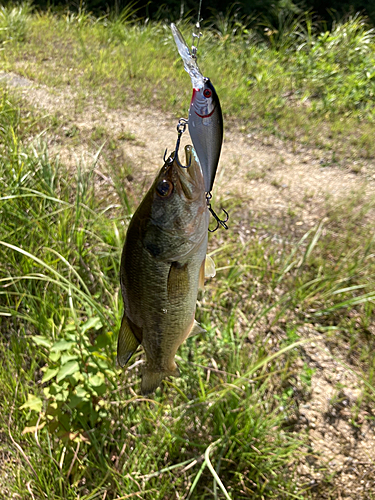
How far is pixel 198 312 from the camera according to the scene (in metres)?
2.69

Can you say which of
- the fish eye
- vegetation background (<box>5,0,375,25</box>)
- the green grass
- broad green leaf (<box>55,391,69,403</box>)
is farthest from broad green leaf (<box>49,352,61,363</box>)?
vegetation background (<box>5,0,375,25</box>)

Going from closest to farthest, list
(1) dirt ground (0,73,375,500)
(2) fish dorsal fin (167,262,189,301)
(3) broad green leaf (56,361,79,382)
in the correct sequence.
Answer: (2) fish dorsal fin (167,262,189,301), (3) broad green leaf (56,361,79,382), (1) dirt ground (0,73,375,500)

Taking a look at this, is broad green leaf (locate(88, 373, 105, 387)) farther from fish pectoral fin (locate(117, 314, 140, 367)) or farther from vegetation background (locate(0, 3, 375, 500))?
fish pectoral fin (locate(117, 314, 140, 367))

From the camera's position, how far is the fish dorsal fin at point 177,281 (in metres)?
0.81

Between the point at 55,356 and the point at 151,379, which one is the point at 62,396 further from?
the point at 151,379

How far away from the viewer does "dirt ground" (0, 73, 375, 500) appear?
222 centimetres

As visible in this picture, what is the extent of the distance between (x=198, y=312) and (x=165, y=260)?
76.6 inches

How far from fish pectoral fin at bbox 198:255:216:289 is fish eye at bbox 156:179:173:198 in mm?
210

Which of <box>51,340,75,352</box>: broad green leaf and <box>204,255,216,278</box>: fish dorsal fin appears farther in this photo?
<box>51,340,75,352</box>: broad green leaf

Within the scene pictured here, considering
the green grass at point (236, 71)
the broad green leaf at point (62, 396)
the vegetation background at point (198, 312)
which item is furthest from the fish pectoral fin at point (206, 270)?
the green grass at point (236, 71)

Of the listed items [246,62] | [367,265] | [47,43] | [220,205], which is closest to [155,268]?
[367,265]

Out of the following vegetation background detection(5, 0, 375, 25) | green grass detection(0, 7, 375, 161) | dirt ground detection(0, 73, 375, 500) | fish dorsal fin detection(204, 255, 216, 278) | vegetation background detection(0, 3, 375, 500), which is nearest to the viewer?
fish dorsal fin detection(204, 255, 216, 278)

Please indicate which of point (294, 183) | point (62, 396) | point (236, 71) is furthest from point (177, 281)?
point (236, 71)

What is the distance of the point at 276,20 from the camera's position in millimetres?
7914
